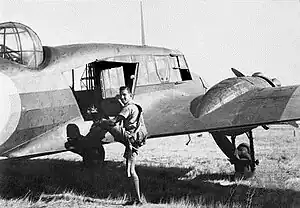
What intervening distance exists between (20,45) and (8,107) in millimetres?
1524

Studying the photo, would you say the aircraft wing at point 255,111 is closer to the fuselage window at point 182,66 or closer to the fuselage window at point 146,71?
the fuselage window at point 146,71

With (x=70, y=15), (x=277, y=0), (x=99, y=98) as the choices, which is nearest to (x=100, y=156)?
(x=99, y=98)

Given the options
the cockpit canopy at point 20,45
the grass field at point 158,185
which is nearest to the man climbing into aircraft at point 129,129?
the grass field at point 158,185

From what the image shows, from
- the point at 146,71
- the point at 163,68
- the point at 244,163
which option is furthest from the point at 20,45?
the point at 244,163

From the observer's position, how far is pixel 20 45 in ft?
25.4

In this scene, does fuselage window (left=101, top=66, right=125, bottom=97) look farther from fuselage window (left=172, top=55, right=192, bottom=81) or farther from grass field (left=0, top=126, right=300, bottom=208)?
grass field (left=0, top=126, right=300, bottom=208)

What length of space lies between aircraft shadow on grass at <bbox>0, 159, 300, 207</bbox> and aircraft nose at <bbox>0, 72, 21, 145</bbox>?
1.71 m

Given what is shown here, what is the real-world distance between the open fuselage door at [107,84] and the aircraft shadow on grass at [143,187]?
1.88 meters

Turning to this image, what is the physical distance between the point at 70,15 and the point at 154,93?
111 inches

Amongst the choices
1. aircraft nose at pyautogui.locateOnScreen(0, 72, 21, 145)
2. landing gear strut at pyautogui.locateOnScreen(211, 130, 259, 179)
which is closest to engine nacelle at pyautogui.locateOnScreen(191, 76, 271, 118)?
landing gear strut at pyautogui.locateOnScreen(211, 130, 259, 179)

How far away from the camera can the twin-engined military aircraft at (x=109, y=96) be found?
7234 millimetres

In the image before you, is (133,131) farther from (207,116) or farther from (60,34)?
(60,34)

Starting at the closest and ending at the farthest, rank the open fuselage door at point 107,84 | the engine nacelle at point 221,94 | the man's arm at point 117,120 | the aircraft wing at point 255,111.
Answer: the man's arm at point 117,120, the aircraft wing at point 255,111, the engine nacelle at point 221,94, the open fuselage door at point 107,84

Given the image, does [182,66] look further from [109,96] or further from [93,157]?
[93,157]
